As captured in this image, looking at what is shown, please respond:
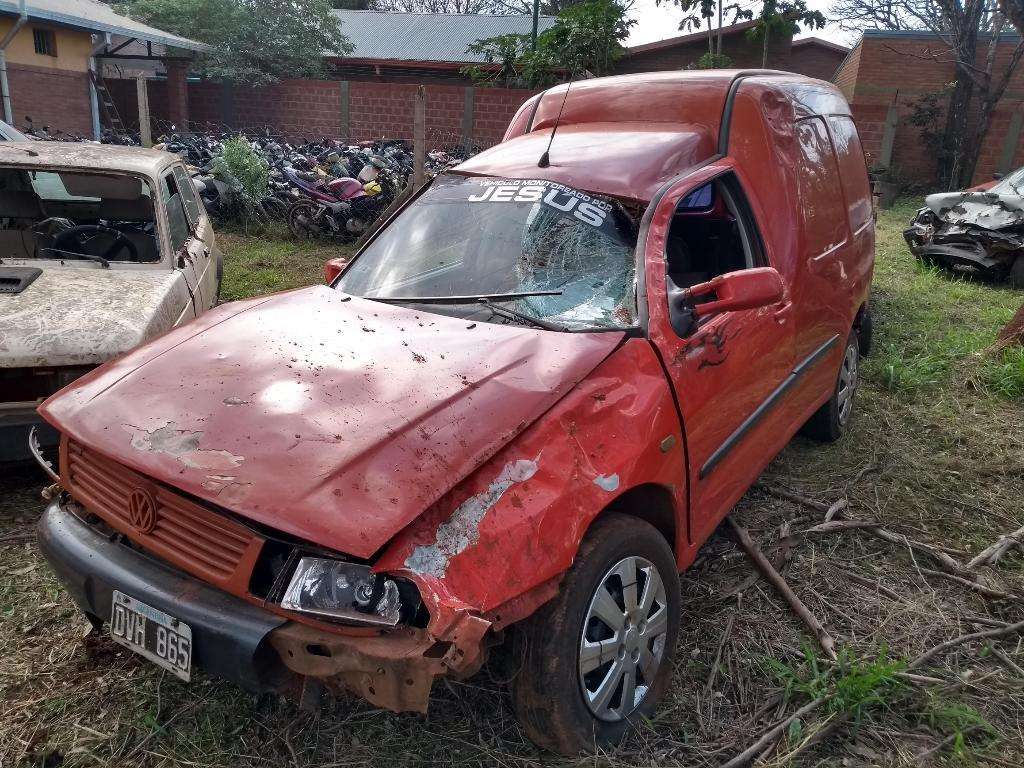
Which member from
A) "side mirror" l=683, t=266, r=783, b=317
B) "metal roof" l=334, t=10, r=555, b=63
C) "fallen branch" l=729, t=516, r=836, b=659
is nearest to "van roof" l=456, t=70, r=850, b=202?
"side mirror" l=683, t=266, r=783, b=317

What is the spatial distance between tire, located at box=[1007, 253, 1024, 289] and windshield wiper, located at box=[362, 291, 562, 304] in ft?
26.4

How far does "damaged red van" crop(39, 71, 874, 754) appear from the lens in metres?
1.91

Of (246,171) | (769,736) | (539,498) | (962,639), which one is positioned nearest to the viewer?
(539,498)

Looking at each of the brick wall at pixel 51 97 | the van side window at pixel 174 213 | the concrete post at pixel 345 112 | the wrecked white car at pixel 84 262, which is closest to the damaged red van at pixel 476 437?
the wrecked white car at pixel 84 262

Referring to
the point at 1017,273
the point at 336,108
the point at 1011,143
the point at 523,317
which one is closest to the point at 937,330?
the point at 1017,273

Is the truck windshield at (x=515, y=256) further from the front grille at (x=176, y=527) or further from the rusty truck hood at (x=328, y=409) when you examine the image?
the front grille at (x=176, y=527)

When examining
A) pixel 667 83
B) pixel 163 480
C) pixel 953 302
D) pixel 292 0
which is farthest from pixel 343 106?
pixel 163 480

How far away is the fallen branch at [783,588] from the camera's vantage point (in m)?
2.86

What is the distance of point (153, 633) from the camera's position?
2.09 metres

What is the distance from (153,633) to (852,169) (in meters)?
4.31

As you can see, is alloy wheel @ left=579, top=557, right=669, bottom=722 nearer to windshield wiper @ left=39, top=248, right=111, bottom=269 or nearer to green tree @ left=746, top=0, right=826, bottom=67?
windshield wiper @ left=39, top=248, right=111, bottom=269

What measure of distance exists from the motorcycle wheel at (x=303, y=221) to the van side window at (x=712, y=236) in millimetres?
8146

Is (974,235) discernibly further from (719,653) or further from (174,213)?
(174,213)

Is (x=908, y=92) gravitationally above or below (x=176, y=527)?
above
